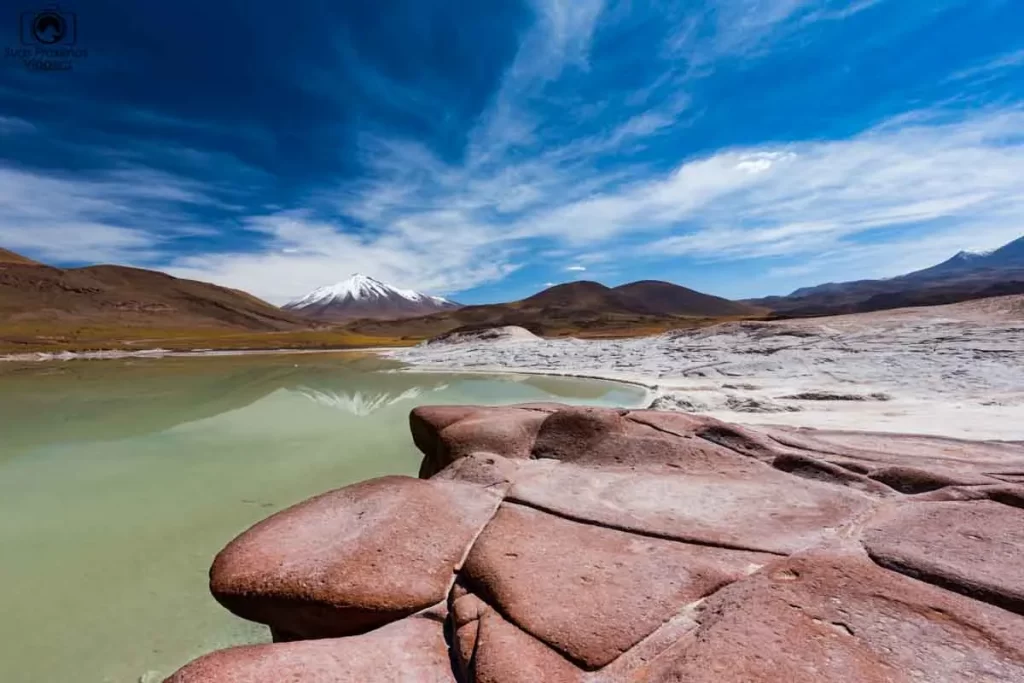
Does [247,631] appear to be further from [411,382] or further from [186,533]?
[411,382]

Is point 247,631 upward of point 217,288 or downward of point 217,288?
downward

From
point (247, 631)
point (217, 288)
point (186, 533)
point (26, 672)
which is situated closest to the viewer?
point (26, 672)

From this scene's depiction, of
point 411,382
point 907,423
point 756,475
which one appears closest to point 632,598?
point 756,475

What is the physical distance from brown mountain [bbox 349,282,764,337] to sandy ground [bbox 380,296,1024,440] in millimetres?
58196

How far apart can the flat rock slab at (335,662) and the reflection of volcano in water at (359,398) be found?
39.6 feet

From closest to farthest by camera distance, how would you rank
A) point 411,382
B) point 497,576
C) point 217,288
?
1. point 497,576
2. point 411,382
3. point 217,288

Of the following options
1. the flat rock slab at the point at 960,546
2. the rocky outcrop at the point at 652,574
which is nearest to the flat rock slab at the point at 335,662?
the rocky outcrop at the point at 652,574

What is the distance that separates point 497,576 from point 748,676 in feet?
4.90

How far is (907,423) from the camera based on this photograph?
8.74 meters

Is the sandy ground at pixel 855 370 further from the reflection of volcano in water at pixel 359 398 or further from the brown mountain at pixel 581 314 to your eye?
the brown mountain at pixel 581 314

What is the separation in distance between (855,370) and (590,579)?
53.3 feet

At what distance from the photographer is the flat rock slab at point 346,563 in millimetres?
3102

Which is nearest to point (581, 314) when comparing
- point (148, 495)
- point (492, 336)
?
point (492, 336)

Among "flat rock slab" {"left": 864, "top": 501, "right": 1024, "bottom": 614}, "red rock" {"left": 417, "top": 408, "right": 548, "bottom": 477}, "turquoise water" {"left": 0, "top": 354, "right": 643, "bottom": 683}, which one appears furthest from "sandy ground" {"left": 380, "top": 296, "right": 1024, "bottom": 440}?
"red rock" {"left": 417, "top": 408, "right": 548, "bottom": 477}
